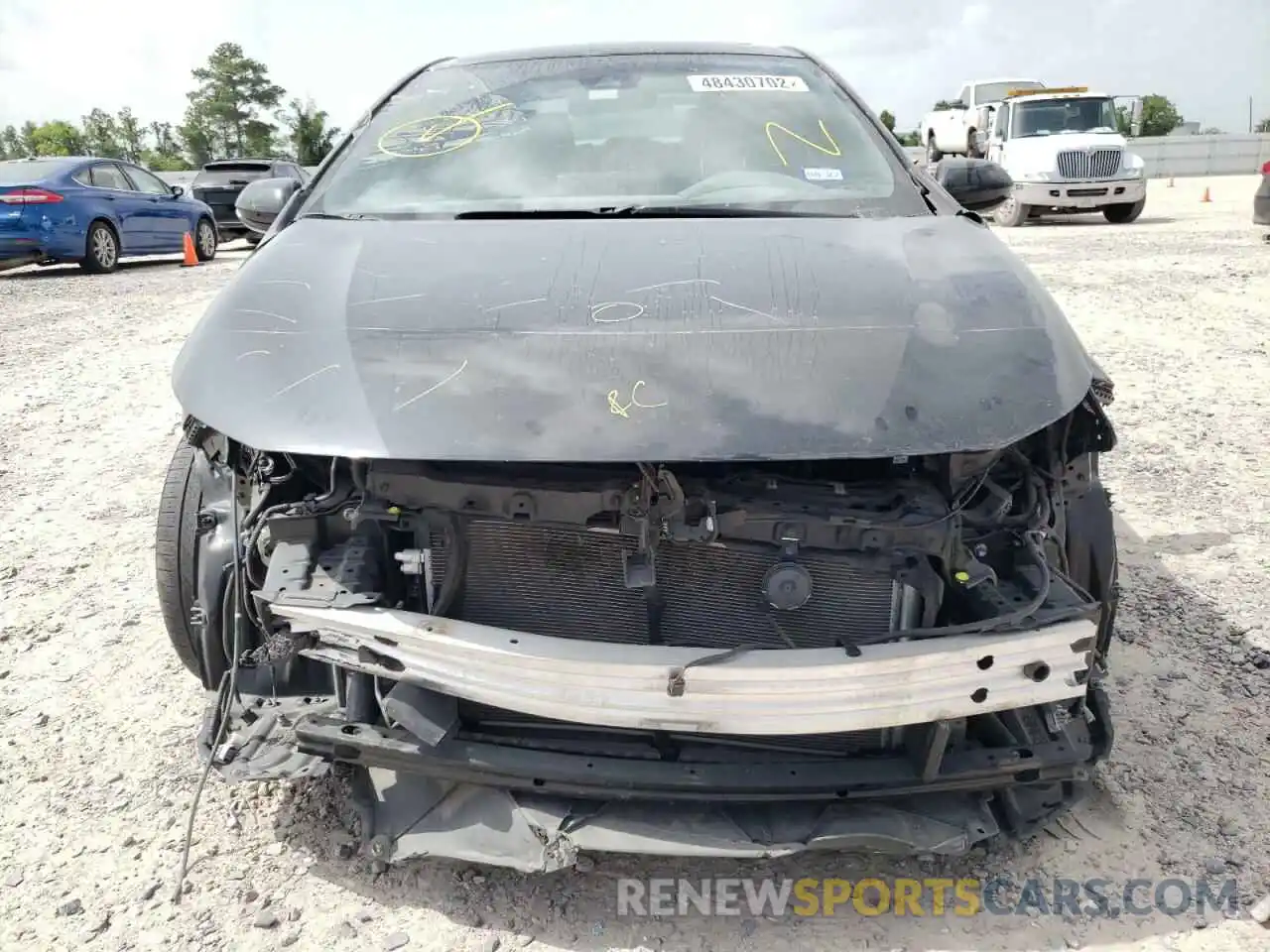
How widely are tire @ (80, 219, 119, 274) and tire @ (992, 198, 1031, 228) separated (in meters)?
12.7

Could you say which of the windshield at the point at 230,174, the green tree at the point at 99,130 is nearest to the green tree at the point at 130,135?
the green tree at the point at 99,130

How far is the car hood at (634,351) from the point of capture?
5.78 ft

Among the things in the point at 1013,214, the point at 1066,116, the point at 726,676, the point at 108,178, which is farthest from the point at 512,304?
the point at 1066,116

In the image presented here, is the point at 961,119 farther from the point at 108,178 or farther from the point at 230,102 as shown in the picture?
the point at 230,102

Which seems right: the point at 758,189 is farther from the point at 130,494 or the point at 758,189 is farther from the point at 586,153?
the point at 130,494

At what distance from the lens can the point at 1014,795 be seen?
2.15 m

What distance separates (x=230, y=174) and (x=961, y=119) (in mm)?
13780

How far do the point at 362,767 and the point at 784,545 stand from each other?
3.49ft

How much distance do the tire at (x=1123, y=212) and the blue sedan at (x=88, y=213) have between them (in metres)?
13.7

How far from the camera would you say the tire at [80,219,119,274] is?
11.5 meters

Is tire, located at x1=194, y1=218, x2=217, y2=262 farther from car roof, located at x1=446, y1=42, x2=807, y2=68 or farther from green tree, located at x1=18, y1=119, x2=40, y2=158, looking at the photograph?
green tree, located at x1=18, y1=119, x2=40, y2=158

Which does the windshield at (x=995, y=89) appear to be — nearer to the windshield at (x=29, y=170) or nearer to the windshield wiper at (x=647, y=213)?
the windshield at (x=29, y=170)

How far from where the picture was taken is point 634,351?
6.18 ft

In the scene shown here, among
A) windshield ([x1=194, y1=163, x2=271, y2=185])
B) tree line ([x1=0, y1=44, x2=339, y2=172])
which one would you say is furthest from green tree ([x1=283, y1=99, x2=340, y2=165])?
windshield ([x1=194, y1=163, x2=271, y2=185])
